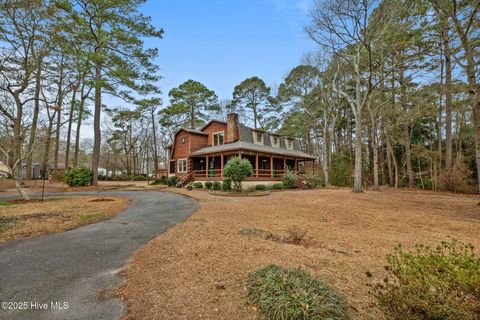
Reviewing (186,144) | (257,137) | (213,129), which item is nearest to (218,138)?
(213,129)

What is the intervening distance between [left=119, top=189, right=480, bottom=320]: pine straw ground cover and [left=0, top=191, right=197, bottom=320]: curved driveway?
0.34 m

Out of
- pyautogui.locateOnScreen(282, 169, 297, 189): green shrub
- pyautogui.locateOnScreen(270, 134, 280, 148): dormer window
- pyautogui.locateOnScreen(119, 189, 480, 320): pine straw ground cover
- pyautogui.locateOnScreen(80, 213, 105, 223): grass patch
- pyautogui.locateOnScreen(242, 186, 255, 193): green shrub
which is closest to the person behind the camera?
pyautogui.locateOnScreen(119, 189, 480, 320): pine straw ground cover

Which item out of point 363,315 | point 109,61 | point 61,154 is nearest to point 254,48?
point 109,61

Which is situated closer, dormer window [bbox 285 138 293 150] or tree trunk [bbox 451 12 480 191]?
tree trunk [bbox 451 12 480 191]

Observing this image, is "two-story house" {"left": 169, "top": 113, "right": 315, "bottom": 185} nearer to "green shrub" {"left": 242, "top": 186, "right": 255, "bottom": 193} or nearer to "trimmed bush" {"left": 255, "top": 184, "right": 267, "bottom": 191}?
"trimmed bush" {"left": 255, "top": 184, "right": 267, "bottom": 191}

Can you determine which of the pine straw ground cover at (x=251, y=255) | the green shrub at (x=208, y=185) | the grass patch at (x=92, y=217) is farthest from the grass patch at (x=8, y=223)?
the green shrub at (x=208, y=185)

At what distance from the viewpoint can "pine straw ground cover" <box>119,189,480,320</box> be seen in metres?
2.47

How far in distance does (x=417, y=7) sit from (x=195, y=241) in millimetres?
15355

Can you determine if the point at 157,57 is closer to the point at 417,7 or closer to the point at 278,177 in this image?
the point at 278,177

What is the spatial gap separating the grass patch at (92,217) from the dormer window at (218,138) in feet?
49.0

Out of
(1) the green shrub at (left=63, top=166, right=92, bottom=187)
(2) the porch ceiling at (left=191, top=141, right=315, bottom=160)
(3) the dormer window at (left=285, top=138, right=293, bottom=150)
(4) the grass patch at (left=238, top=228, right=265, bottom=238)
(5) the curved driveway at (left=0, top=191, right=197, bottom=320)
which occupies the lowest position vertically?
(5) the curved driveway at (left=0, top=191, right=197, bottom=320)

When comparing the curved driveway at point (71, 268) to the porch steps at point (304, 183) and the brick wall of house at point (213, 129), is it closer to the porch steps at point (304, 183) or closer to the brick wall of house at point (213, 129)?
the porch steps at point (304, 183)

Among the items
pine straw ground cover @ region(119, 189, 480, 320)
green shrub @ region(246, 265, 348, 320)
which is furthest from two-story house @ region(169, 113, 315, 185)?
green shrub @ region(246, 265, 348, 320)

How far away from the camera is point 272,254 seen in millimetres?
3850
